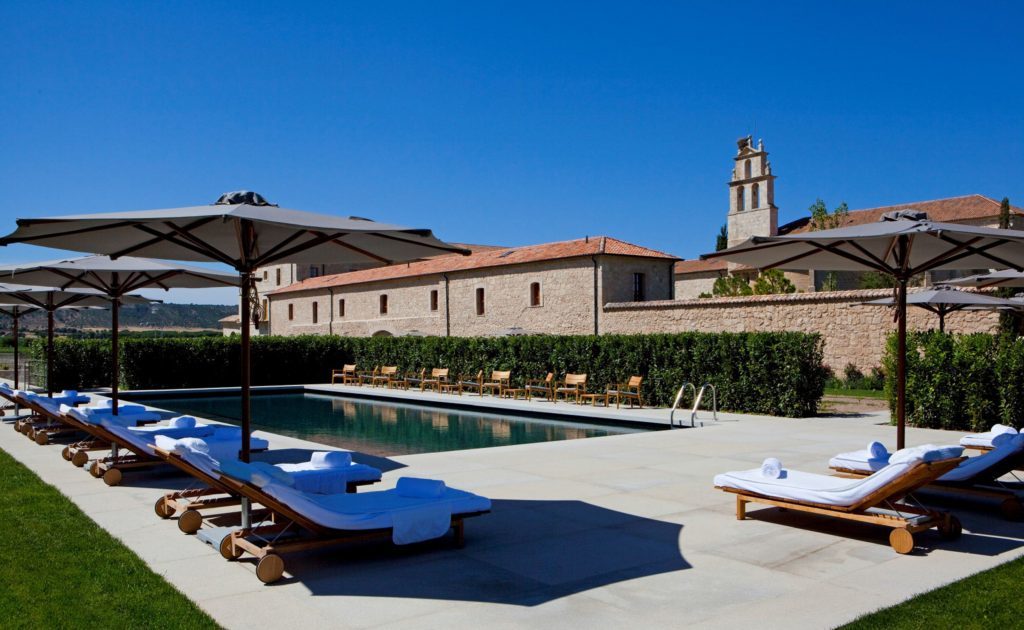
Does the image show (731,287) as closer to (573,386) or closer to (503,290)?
(503,290)

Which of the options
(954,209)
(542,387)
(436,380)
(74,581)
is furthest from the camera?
(954,209)

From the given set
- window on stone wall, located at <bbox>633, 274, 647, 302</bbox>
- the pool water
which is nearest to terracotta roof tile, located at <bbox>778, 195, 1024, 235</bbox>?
window on stone wall, located at <bbox>633, 274, 647, 302</bbox>

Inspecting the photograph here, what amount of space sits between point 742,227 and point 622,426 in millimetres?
37637

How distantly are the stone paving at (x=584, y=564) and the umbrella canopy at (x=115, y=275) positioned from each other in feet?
7.19

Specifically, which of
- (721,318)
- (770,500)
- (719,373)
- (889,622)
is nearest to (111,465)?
(770,500)

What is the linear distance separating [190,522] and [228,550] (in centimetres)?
75

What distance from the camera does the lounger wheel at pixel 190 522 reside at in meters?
5.59

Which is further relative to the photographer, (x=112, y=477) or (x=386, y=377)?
(x=386, y=377)

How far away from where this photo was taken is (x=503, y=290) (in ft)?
104

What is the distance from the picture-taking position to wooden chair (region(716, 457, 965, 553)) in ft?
17.2

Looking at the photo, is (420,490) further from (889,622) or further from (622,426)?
(622,426)

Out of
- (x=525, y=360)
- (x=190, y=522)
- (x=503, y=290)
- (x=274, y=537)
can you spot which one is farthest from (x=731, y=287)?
(x=274, y=537)

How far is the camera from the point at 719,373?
631 inches

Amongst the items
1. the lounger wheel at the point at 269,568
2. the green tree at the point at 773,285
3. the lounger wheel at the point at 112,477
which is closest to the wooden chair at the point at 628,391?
the lounger wheel at the point at 112,477
